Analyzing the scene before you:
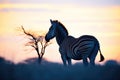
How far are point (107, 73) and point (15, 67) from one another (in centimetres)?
205

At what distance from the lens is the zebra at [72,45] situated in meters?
14.5

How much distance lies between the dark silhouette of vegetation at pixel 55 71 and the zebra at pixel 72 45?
0.41 metres

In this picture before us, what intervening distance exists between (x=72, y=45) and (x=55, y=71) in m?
1.49

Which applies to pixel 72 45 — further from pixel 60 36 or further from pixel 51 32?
pixel 51 32

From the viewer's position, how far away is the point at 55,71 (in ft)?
45.0

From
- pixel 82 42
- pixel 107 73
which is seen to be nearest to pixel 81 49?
pixel 82 42

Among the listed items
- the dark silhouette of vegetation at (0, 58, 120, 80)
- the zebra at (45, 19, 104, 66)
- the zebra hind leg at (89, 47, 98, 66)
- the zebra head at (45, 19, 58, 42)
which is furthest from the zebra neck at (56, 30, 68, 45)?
the dark silhouette of vegetation at (0, 58, 120, 80)

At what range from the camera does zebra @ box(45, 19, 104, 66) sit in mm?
14531

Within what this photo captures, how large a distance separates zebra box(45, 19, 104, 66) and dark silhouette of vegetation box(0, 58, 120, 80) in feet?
1.36

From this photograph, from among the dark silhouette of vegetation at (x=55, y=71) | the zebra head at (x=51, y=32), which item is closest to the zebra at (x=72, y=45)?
the zebra head at (x=51, y=32)

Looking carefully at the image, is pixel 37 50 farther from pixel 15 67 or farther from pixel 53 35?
pixel 15 67

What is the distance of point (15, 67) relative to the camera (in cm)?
1399

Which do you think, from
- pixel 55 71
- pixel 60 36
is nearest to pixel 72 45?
pixel 60 36

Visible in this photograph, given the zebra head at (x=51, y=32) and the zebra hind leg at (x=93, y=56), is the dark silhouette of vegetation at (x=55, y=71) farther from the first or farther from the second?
the zebra head at (x=51, y=32)
